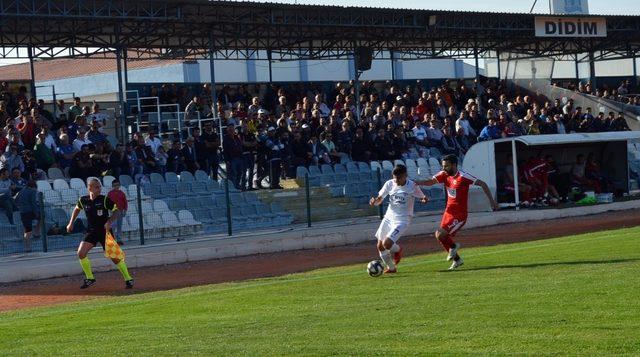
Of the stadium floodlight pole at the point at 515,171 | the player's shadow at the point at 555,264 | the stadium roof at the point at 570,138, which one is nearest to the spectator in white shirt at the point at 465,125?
the stadium roof at the point at 570,138

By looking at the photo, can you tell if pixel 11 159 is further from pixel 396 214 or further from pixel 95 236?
pixel 396 214

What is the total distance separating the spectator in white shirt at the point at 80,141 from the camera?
87.5ft

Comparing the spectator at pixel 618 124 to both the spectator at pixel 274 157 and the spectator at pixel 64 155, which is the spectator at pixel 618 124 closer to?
the spectator at pixel 274 157

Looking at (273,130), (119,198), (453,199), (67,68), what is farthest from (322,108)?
(67,68)

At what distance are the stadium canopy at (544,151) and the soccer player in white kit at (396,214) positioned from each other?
14161mm

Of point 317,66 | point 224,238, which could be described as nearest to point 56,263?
point 224,238

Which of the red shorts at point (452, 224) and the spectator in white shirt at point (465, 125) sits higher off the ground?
the spectator in white shirt at point (465, 125)

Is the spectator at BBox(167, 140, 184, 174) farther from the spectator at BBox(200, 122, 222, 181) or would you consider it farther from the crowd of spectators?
the spectator at BBox(200, 122, 222, 181)

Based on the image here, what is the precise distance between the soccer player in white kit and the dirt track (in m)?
3.30

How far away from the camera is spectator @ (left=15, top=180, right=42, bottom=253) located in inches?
899

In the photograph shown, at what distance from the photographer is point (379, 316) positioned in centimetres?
1243

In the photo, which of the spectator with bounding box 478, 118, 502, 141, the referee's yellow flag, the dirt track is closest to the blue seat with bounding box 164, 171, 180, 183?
the dirt track

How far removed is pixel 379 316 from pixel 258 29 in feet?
83.9

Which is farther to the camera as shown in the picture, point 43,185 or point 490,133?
point 490,133
